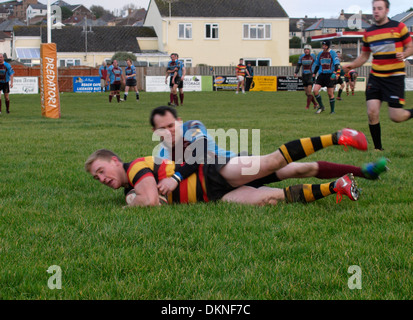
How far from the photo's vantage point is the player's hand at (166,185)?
469 cm

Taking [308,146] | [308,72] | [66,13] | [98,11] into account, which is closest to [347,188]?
[308,146]

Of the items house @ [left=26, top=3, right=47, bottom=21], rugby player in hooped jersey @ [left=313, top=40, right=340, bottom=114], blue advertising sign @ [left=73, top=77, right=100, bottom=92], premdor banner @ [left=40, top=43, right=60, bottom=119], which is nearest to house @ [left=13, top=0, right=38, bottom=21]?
house @ [left=26, top=3, right=47, bottom=21]

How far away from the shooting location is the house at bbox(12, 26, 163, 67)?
2255 inches

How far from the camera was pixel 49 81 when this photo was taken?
15.9 m

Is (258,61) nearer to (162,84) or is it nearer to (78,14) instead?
(162,84)

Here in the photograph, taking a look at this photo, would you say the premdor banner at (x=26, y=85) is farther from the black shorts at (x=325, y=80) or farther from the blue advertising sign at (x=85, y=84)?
the black shorts at (x=325, y=80)

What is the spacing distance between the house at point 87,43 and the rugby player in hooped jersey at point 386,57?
48.1 m

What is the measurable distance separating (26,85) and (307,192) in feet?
110

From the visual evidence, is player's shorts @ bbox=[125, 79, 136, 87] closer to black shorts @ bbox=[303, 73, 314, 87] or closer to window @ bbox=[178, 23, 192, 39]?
black shorts @ bbox=[303, 73, 314, 87]

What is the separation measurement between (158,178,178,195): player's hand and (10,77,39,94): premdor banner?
32.6m
